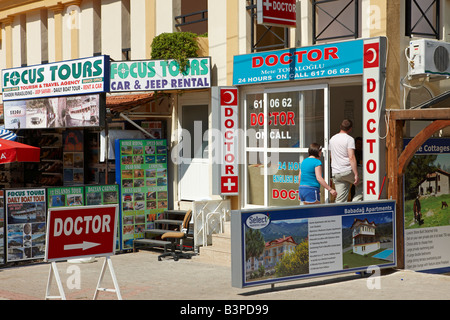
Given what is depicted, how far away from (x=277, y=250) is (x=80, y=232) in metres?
2.79

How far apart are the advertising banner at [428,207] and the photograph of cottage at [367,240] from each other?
2.01 ft

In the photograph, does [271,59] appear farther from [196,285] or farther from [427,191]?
[196,285]

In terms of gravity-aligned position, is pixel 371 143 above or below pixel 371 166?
above

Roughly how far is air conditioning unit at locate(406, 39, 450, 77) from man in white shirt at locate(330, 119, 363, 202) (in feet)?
4.53

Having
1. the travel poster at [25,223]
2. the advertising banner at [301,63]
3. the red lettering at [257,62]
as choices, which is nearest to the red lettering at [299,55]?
the advertising banner at [301,63]

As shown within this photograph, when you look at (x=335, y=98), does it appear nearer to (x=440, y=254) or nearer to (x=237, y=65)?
(x=237, y=65)

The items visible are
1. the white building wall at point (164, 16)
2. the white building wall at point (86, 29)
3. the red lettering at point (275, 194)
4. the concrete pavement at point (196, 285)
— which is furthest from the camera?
the white building wall at point (86, 29)

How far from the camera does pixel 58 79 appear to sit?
611 inches

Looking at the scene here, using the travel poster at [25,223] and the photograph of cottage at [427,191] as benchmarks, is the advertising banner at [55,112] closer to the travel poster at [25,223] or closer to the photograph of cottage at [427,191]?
the travel poster at [25,223]

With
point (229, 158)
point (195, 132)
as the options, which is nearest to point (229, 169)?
point (229, 158)

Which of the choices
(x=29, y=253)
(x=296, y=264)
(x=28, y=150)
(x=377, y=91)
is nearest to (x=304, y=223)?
(x=296, y=264)

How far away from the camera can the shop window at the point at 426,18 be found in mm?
12680

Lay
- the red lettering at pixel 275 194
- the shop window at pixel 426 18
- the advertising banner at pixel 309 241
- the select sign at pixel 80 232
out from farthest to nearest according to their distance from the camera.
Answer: the red lettering at pixel 275 194 < the shop window at pixel 426 18 < the advertising banner at pixel 309 241 < the select sign at pixel 80 232

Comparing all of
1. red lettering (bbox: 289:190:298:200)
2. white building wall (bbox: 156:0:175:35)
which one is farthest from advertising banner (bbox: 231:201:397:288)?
white building wall (bbox: 156:0:175:35)
